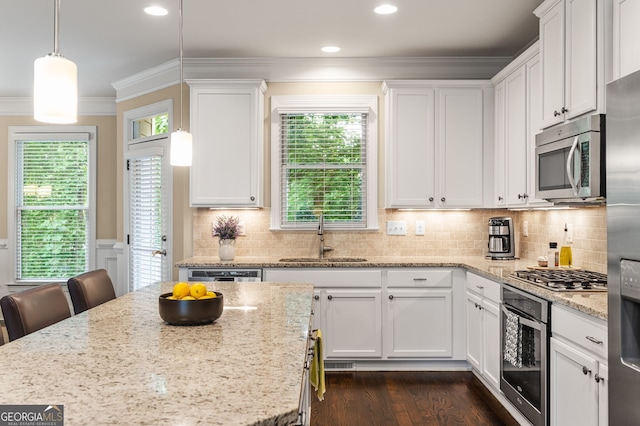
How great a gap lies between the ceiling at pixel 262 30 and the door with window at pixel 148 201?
2.32 feet

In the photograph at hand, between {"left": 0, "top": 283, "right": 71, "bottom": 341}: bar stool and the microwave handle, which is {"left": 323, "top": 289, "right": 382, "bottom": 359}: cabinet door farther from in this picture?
{"left": 0, "top": 283, "right": 71, "bottom": 341}: bar stool

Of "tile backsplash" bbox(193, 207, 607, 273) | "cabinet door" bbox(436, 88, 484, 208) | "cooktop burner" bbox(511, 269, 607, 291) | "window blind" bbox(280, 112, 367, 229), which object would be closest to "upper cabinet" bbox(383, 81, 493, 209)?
"cabinet door" bbox(436, 88, 484, 208)

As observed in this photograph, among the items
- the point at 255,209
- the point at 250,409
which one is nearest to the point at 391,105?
the point at 255,209

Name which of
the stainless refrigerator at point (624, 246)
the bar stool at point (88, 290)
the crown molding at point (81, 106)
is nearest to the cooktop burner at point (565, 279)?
the stainless refrigerator at point (624, 246)

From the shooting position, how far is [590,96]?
2.70 m

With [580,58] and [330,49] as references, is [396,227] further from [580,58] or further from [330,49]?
[580,58]

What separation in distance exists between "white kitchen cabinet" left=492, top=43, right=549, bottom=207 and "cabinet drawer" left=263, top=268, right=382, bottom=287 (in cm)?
120

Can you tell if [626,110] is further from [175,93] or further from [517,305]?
[175,93]

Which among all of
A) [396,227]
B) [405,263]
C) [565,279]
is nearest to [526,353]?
[565,279]

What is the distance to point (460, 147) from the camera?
4.52 metres

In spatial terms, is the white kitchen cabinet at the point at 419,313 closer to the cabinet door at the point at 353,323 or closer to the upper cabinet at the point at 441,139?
the cabinet door at the point at 353,323

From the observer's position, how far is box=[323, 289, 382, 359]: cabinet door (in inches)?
167

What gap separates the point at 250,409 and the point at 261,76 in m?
4.03

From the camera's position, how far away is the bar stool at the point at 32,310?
207cm
